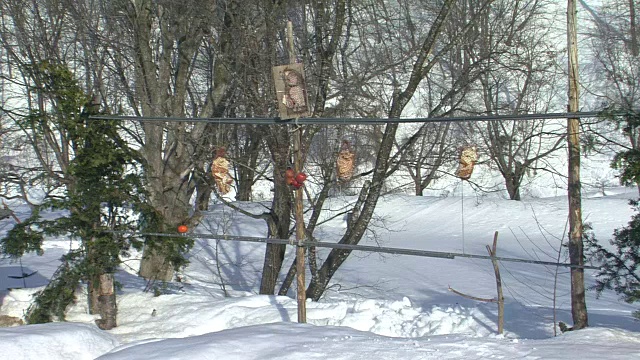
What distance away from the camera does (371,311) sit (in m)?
9.18

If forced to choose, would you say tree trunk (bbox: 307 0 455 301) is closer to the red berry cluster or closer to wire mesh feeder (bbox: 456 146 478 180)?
wire mesh feeder (bbox: 456 146 478 180)

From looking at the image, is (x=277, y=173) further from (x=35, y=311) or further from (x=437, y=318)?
(x=35, y=311)

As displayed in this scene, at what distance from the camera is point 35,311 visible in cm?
765

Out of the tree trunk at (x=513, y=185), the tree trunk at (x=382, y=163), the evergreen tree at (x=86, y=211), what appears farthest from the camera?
the tree trunk at (x=513, y=185)

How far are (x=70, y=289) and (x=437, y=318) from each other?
15.9 ft

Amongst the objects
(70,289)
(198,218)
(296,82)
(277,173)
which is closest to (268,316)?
(70,289)

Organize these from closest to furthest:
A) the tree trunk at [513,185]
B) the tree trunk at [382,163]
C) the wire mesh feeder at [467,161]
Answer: the wire mesh feeder at [467,161] < the tree trunk at [382,163] < the tree trunk at [513,185]

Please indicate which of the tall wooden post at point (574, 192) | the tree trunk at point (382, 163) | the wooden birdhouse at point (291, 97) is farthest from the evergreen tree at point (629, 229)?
the tree trunk at point (382, 163)

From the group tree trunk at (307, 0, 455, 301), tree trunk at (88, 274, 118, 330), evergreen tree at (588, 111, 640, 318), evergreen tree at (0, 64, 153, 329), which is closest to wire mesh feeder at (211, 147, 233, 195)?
evergreen tree at (0, 64, 153, 329)

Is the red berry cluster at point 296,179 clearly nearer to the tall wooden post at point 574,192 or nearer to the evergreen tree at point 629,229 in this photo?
the evergreen tree at point 629,229

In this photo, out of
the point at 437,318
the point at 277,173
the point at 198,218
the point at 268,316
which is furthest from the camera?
the point at 198,218

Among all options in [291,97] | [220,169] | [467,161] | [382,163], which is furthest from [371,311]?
[382,163]

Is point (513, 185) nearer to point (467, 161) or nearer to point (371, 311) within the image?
point (371, 311)

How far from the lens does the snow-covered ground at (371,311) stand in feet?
20.0
